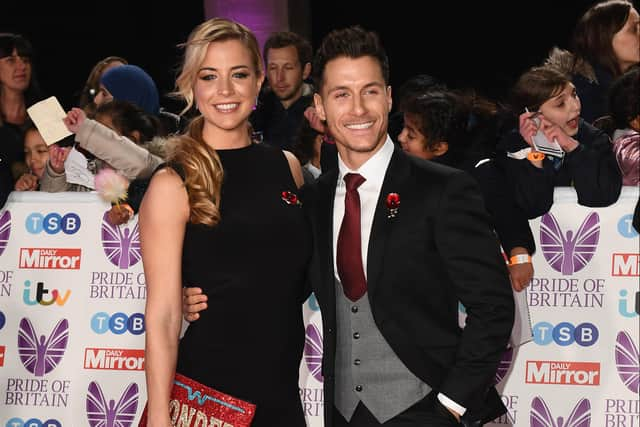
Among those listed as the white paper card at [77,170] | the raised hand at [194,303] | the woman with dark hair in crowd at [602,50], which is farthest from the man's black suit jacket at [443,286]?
the woman with dark hair in crowd at [602,50]

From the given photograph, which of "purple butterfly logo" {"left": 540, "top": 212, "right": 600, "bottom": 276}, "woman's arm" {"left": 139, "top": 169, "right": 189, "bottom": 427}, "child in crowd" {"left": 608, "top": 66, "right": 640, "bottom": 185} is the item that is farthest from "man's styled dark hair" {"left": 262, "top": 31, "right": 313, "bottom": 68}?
"woman's arm" {"left": 139, "top": 169, "right": 189, "bottom": 427}

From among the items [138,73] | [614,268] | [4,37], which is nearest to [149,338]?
[614,268]

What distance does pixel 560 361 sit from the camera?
404 centimetres

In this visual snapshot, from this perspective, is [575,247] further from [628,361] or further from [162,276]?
[162,276]

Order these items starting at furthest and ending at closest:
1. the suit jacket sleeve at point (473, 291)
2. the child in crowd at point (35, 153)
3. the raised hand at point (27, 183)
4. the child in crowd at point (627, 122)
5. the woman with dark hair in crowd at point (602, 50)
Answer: the child in crowd at point (35, 153) → the woman with dark hair in crowd at point (602, 50) → the raised hand at point (27, 183) → the child in crowd at point (627, 122) → the suit jacket sleeve at point (473, 291)

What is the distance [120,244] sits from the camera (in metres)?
4.38

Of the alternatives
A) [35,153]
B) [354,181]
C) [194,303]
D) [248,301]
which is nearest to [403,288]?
[354,181]

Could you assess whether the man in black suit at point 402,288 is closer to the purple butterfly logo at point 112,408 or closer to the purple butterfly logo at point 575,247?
the purple butterfly logo at point 575,247

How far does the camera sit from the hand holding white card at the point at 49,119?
427 cm

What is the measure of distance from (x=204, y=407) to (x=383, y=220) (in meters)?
0.80

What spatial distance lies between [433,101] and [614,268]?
1.27m

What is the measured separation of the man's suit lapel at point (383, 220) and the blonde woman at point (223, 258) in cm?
31

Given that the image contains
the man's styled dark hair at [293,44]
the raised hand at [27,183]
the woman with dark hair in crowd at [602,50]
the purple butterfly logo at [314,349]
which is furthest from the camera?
the man's styled dark hair at [293,44]

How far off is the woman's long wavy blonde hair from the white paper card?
1452 millimetres
